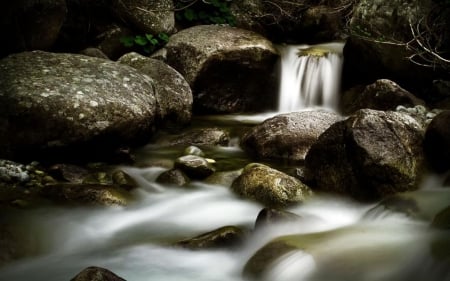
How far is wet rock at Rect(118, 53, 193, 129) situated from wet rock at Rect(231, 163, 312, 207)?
8.25ft

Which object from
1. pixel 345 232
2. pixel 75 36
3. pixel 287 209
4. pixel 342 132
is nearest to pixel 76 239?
pixel 287 209

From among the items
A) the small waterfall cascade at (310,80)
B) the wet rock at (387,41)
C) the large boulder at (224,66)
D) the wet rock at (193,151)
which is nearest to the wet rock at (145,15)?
the large boulder at (224,66)

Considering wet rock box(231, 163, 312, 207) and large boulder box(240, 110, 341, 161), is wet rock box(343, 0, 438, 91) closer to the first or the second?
large boulder box(240, 110, 341, 161)

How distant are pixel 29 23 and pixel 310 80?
487 cm

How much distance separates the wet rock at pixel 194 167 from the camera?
5496 millimetres

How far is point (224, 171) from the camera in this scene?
5.66 metres

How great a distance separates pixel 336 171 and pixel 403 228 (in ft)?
3.92

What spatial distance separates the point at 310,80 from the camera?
9156 millimetres

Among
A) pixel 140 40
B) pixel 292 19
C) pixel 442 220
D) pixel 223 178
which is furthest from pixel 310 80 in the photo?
pixel 442 220

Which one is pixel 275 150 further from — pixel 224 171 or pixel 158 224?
pixel 158 224

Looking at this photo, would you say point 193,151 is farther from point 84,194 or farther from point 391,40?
point 391,40

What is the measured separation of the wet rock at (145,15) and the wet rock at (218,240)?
592 centimetres

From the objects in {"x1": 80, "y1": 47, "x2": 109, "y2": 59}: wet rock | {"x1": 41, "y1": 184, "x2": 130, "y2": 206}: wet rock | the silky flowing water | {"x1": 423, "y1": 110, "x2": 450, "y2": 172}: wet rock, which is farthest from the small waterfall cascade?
{"x1": 41, "y1": 184, "x2": 130, "y2": 206}: wet rock

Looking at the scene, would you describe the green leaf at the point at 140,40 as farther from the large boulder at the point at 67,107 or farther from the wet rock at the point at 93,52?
the large boulder at the point at 67,107
